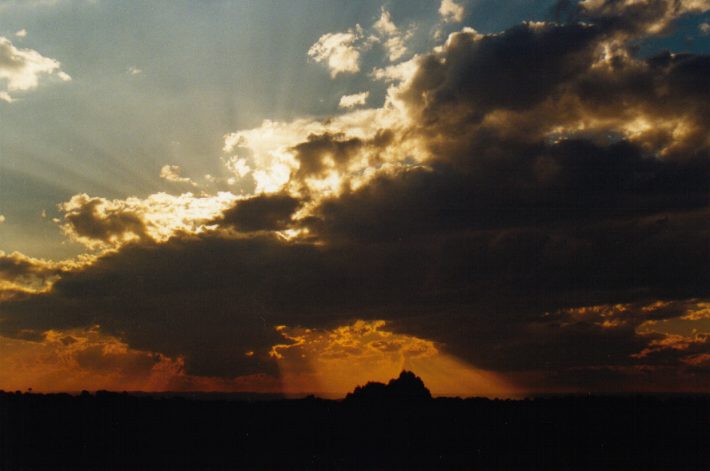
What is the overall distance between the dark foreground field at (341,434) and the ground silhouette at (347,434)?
0.17m

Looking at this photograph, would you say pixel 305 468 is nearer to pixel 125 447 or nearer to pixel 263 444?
pixel 263 444

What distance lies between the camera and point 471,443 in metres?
84.1

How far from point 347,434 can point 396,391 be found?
28.8m

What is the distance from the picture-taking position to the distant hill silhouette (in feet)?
362

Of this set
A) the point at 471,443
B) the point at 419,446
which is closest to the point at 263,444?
the point at 419,446

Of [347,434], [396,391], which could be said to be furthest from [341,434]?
[396,391]

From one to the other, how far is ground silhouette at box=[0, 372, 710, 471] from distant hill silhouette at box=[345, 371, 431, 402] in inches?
20.8

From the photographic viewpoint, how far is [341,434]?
86.9 meters

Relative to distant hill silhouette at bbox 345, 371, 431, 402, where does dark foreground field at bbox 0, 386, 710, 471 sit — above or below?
below

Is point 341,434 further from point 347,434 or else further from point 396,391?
point 396,391

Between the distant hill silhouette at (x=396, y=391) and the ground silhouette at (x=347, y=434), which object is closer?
the ground silhouette at (x=347, y=434)

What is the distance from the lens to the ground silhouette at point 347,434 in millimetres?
71000

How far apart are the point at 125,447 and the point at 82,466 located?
914cm

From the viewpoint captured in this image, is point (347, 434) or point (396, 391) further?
point (396, 391)
